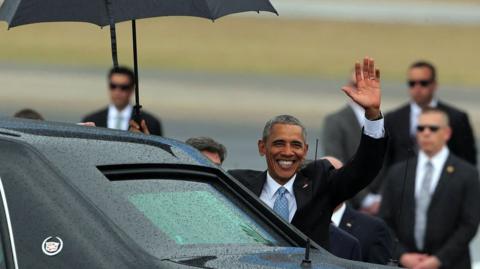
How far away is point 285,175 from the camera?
738cm

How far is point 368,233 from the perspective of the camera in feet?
29.1

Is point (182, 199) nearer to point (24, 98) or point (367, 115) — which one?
point (367, 115)

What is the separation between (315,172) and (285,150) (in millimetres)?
164

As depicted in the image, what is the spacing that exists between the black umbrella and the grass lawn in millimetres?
23177

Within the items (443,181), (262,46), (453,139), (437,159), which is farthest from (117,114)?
(262,46)

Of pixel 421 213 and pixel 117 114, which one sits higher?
pixel 117 114

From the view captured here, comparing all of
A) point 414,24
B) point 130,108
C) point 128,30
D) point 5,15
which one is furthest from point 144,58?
point 5,15

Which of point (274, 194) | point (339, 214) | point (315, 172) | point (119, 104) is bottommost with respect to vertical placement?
point (339, 214)

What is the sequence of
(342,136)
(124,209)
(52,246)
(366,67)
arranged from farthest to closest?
1. (342,136)
2. (366,67)
3. (124,209)
4. (52,246)

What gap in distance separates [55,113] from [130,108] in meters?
11.9

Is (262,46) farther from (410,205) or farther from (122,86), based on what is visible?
(410,205)

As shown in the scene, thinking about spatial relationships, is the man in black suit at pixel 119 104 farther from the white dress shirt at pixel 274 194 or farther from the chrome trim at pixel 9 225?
the chrome trim at pixel 9 225

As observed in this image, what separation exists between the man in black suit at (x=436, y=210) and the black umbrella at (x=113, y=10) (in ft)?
14.0

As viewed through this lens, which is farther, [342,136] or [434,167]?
[342,136]
